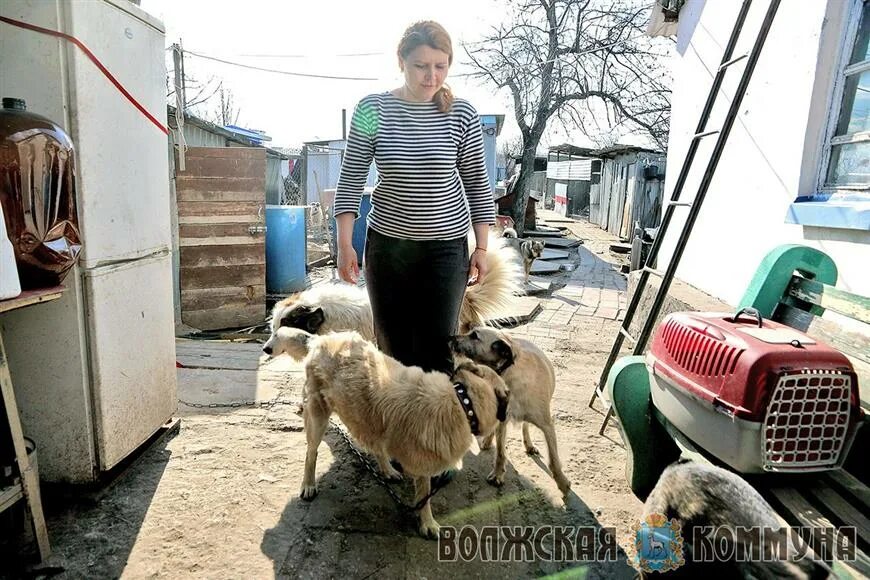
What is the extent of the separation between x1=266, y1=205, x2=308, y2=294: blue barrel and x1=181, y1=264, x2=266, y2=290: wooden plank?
688mm

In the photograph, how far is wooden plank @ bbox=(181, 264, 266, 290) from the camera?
7211 mm

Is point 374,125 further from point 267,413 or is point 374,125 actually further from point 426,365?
point 267,413

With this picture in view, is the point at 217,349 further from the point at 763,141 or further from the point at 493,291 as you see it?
the point at 763,141

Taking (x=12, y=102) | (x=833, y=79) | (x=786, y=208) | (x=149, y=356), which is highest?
(x=833, y=79)

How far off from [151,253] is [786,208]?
14.1 feet

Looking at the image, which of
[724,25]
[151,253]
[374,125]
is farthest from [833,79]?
[151,253]

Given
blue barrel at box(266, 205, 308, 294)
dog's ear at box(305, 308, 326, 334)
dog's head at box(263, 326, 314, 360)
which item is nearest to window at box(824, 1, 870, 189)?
dog's head at box(263, 326, 314, 360)

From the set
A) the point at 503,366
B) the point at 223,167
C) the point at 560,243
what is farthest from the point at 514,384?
the point at 560,243

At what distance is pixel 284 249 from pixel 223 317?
1.59 m

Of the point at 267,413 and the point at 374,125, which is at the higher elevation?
the point at 374,125

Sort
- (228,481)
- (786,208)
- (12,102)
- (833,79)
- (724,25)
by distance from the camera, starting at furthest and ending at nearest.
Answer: (724,25)
(786,208)
(833,79)
(228,481)
(12,102)

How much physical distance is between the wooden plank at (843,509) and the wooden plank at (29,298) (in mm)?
3175

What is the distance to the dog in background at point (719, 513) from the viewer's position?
62.4 inches

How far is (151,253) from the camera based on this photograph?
3.02 metres
